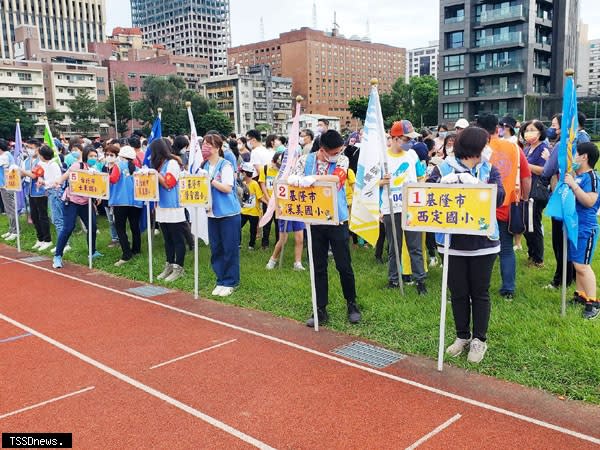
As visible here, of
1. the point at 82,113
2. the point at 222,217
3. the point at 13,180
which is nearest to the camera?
the point at 222,217

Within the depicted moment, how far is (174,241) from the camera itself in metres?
8.48

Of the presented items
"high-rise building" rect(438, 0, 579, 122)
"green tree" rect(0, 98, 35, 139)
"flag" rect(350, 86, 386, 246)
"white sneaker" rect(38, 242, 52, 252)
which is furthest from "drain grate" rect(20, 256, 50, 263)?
"green tree" rect(0, 98, 35, 139)

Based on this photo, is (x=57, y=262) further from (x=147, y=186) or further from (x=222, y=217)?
(x=222, y=217)

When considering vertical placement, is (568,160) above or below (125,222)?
above

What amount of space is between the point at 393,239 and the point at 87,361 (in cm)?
374

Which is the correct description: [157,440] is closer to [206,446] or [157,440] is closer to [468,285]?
[206,446]

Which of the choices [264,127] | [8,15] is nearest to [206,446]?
[264,127]

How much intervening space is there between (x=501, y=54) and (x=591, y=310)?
52.7 meters

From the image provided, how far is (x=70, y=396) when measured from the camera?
4535 mm

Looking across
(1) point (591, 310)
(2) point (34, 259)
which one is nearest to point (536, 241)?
(1) point (591, 310)

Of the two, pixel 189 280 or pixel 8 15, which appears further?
pixel 8 15

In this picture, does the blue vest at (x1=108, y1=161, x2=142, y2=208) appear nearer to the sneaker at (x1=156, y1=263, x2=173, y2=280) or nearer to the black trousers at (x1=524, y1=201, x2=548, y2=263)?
the sneaker at (x1=156, y1=263, x2=173, y2=280)

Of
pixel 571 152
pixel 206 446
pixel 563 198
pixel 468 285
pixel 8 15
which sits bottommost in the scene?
pixel 206 446

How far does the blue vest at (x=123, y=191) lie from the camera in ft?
30.4
